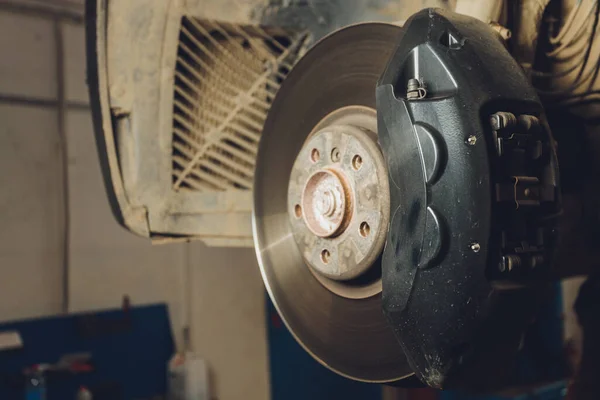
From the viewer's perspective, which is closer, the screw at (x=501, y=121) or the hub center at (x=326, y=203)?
the screw at (x=501, y=121)

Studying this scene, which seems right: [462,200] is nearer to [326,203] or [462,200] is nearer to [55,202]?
[326,203]

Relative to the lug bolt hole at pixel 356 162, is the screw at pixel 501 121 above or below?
above

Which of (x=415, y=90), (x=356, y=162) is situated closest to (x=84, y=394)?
(x=356, y=162)

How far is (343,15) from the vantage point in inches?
35.1

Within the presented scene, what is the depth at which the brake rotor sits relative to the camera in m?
0.62

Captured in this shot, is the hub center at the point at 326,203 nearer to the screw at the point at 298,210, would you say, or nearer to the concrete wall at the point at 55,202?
the screw at the point at 298,210

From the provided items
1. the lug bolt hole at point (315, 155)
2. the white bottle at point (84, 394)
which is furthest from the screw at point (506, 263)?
the white bottle at point (84, 394)

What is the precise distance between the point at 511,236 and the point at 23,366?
6.58ft

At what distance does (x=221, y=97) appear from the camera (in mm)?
1084

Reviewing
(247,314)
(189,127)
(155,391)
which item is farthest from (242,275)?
(189,127)

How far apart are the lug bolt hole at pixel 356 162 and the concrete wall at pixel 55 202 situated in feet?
6.23

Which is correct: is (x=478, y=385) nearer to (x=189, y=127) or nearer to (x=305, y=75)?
(x=305, y=75)

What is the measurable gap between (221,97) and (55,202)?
146 centimetres

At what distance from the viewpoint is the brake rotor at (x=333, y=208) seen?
616mm
